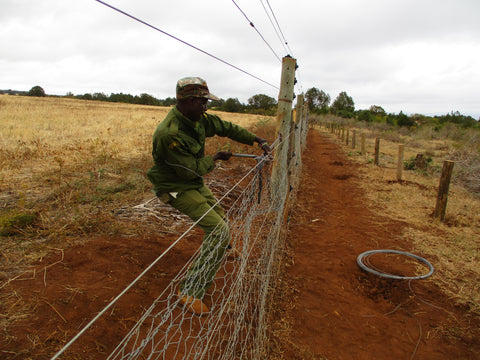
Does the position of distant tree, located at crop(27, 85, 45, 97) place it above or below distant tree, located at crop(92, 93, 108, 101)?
below

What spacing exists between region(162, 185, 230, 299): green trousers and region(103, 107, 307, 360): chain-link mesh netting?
0.27ft

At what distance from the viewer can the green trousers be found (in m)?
2.49

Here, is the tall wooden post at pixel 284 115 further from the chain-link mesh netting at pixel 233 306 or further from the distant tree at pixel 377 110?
the distant tree at pixel 377 110

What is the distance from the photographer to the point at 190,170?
2453 millimetres

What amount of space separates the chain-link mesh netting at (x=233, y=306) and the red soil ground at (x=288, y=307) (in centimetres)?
21

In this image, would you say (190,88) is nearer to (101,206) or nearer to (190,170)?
(190,170)

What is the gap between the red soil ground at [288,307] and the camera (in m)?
2.23

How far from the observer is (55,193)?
4.35m

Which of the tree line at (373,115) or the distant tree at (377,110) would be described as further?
the distant tree at (377,110)

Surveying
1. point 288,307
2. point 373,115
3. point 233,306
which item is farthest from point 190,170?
point 373,115

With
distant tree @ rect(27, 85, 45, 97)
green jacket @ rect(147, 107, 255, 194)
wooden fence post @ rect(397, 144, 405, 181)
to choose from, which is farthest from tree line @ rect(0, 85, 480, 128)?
green jacket @ rect(147, 107, 255, 194)

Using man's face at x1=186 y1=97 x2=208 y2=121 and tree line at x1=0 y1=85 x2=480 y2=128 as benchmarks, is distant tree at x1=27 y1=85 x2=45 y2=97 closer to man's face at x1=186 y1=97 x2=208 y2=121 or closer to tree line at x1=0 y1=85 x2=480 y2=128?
tree line at x1=0 y1=85 x2=480 y2=128

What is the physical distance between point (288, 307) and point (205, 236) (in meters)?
1.36

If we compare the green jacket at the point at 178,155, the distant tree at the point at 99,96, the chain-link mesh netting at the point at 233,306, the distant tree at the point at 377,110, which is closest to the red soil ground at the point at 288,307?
the chain-link mesh netting at the point at 233,306
